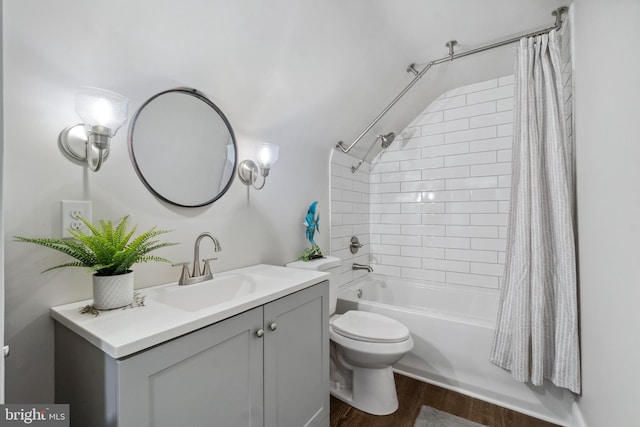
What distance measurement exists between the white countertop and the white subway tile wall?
1.47 metres

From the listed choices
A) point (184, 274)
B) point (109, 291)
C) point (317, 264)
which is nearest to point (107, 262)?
point (109, 291)

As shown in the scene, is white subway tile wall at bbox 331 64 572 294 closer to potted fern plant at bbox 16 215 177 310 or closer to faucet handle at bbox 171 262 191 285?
faucet handle at bbox 171 262 191 285

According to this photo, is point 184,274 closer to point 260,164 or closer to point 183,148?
point 183,148

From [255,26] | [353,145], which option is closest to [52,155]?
[255,26]

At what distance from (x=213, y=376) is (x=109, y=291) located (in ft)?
1.44

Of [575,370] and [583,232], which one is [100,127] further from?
[575,370]

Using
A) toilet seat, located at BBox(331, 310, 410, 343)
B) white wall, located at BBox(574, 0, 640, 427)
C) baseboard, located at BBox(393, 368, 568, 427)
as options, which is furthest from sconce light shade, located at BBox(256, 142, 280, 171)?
baseboard, located at BBox(393, 368, 568, 427)

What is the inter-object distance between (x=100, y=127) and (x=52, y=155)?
198mm

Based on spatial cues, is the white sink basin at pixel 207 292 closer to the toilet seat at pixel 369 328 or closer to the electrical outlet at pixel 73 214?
the electrical outlet at pixel 73 214

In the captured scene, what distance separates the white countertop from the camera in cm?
71

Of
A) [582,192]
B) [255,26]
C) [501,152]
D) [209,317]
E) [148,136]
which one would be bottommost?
[209,317]

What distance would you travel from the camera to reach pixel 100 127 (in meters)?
0.94

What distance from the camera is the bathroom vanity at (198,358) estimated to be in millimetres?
717

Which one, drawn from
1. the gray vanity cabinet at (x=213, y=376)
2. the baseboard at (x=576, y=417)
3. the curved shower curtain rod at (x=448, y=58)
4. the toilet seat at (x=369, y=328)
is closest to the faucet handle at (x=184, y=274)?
the gray vanity cabinet at (x=213, y=376)
